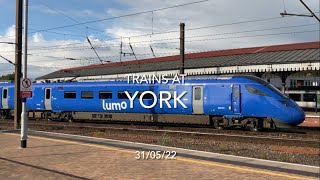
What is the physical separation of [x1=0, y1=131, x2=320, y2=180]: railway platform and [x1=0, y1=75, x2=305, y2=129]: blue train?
9792 mm

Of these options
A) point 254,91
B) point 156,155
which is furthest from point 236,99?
point 156,155

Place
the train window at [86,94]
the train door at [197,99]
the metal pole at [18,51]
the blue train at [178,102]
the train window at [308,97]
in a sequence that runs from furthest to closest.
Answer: the train window at [308,97]
the train window at [86,94]
the train door at [197,99]
the blue train at [178,102]
the metal pole at [18,51]

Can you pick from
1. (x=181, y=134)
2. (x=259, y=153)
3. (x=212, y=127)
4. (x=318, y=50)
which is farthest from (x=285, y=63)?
(x=259, y=153)

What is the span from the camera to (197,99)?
23203 millimetres

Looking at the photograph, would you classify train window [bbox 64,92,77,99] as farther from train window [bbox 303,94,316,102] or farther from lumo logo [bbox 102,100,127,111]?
train window [bbox 303,94,316,102]

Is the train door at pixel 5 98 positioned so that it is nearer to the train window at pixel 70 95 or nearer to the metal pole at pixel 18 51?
the train window at pixel 70 95

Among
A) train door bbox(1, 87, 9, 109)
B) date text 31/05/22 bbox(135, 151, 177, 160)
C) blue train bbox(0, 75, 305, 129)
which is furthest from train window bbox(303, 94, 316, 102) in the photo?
date text 31/05/22 bbox(135, 151, 177, 160)

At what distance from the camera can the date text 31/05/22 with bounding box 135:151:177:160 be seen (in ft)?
35.9

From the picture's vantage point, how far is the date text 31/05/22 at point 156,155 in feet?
35.9

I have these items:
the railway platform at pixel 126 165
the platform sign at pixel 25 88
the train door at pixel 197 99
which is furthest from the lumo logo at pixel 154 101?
the platform sign at pixel 25 88

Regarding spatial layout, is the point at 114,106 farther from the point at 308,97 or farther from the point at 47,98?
the point at 308,97

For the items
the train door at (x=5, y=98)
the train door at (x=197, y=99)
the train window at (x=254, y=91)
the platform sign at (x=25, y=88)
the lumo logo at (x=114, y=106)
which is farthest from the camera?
the train door at (x=5, y=98)

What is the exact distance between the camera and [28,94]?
45.7 feet

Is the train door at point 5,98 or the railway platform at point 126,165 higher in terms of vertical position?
the train door at point 5,98
